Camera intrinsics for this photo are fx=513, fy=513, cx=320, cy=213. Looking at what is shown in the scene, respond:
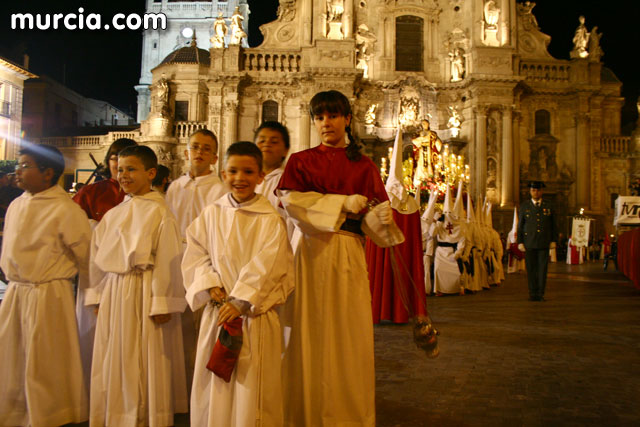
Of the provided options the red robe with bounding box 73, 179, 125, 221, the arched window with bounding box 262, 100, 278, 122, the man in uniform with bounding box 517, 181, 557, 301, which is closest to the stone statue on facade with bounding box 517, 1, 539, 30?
the arched window with bounding box 262, 100, 278, 122

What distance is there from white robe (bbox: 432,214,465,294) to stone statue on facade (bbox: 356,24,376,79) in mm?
17107

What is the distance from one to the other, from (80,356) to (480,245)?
10129 mm

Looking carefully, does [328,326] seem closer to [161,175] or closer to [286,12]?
[161,175]

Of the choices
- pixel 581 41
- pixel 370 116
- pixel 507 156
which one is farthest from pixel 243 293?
pixel 581 41

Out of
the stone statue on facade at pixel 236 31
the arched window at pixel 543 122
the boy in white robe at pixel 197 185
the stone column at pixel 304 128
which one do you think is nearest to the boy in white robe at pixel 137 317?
the boy in white robe at pixel 197 185

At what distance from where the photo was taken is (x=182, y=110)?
2755 cm

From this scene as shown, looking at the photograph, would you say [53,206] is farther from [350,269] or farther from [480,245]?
[480,245]

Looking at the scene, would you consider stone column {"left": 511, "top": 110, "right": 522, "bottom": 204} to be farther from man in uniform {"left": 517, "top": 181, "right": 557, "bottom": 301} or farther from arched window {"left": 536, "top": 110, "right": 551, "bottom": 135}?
man in uniform {"left": 517, "top": 181, "right": 557, "bottom": 301}

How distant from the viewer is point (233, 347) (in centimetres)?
280

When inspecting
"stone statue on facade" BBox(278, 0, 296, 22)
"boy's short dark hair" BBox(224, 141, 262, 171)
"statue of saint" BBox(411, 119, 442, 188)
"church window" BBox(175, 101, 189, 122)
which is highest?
"stone statue on facade" BBox(278, 0, 296, 22)

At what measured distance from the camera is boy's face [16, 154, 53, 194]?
3.82 m

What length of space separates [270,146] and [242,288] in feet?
5.65

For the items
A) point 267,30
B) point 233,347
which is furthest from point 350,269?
point 267,30

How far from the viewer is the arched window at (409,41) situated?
88.1 feet
